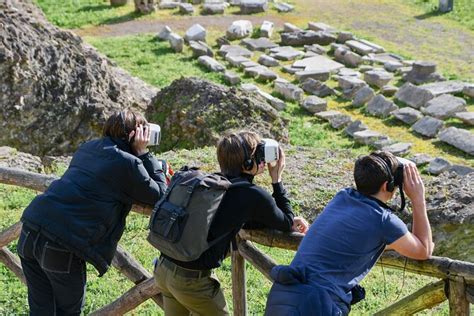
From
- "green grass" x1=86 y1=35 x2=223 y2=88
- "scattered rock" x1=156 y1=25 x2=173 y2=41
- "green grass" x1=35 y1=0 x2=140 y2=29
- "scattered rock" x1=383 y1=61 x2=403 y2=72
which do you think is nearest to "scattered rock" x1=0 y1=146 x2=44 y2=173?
"green grass" x1=86 y1=35 x2=223 y2=88

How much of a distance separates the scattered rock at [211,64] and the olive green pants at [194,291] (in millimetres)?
14119

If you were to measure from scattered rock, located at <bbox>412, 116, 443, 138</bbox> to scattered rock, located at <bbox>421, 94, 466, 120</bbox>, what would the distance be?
39 cm

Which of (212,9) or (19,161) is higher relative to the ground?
(19,161)

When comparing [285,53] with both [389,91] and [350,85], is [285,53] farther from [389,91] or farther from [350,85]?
[389,91]

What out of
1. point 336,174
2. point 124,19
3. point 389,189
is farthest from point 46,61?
point 124,19

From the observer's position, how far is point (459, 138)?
1448cm

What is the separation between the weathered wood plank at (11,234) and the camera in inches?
243

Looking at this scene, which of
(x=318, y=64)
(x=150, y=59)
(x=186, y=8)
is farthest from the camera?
(x=186, y=8)

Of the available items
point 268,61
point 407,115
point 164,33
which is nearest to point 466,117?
point 407,115

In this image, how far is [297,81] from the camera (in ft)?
59.6

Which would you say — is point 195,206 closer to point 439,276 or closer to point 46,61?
point 439,276

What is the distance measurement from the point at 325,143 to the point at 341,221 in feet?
34.2

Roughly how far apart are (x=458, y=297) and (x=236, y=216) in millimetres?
1108

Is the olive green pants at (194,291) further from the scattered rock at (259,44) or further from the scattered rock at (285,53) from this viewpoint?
the scattered rock at (259,44)
